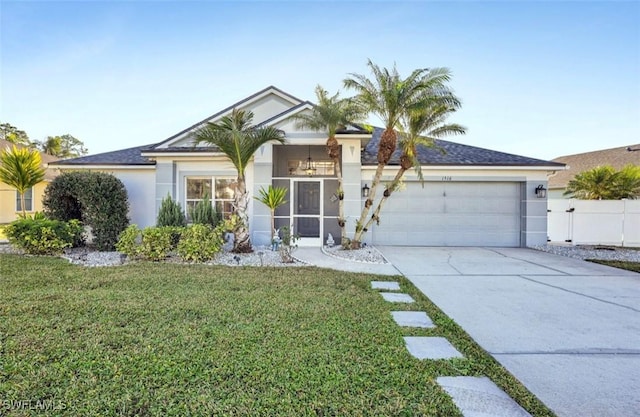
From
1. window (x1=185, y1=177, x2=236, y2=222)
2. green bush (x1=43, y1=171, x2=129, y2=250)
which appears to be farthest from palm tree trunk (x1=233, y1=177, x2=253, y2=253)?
green bush (x1=43, y1=171, x2=129, y2=250)

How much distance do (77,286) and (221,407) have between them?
5277 mm

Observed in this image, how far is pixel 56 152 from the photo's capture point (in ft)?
98.0

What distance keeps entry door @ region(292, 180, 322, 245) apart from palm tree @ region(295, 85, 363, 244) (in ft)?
4.64

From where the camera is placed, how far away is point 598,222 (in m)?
12.3

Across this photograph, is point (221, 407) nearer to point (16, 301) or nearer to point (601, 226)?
point (16, 301)

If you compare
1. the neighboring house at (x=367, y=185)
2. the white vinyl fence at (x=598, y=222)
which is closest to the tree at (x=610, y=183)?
the white vinyl fence at (x=598, y=222)

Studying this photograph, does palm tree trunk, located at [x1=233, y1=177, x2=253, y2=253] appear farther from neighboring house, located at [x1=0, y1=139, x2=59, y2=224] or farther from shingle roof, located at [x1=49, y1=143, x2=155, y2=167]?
neighboring house, located at [x1=0, y1=139, x2=59, y2=224]

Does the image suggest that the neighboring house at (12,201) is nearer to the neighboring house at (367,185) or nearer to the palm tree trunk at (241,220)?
the neighboring house at (367,185)

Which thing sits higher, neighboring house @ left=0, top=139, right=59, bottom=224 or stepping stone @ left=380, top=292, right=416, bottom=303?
neighboring house @ left=0, top=139, right=59, bottom=224

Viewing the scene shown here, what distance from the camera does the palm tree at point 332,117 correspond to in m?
9.41

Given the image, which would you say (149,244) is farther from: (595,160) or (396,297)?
(595,160)

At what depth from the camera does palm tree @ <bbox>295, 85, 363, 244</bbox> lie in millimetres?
9414

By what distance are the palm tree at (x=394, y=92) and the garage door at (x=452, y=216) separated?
11.5 feet

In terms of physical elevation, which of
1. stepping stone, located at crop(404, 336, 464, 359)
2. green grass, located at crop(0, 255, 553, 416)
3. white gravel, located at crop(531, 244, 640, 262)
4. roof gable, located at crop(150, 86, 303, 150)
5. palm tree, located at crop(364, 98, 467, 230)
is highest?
roof gable, located at crop(150, 86, 303, 150)
